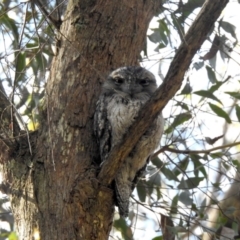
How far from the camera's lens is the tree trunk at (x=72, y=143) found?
2.59 m

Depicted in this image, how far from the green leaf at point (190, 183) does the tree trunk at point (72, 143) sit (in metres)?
0.90

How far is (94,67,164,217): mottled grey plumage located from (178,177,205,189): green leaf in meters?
0.49

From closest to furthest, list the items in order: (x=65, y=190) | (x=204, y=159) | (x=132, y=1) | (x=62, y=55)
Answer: (x=65, y=190) → (x=62, y=55) → (x=132, y=1) → (x=204, y=159)

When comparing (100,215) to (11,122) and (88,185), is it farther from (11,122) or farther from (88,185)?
(11,122)

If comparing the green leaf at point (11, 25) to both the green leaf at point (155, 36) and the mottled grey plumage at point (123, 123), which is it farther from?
the green leaf at point (155, 36)

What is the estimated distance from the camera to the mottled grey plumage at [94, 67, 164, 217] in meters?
2.96

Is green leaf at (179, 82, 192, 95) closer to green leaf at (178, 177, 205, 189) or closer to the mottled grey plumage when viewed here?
the mottled grey plumage

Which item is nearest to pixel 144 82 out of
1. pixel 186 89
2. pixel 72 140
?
pixel 186 89

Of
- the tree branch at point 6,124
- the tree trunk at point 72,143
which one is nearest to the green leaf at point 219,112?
the tree trunk at point 72,143

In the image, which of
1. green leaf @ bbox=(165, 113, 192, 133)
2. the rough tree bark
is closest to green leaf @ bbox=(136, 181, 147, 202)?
green leaf @ bbox=(165, 113, 192, 133)

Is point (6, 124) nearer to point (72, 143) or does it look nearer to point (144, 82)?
point (72, 143)

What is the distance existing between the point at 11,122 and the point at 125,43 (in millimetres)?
825

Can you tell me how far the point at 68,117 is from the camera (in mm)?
2842

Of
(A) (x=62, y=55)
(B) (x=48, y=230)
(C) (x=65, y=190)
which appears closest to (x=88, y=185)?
(C) (x=65, y=190)
